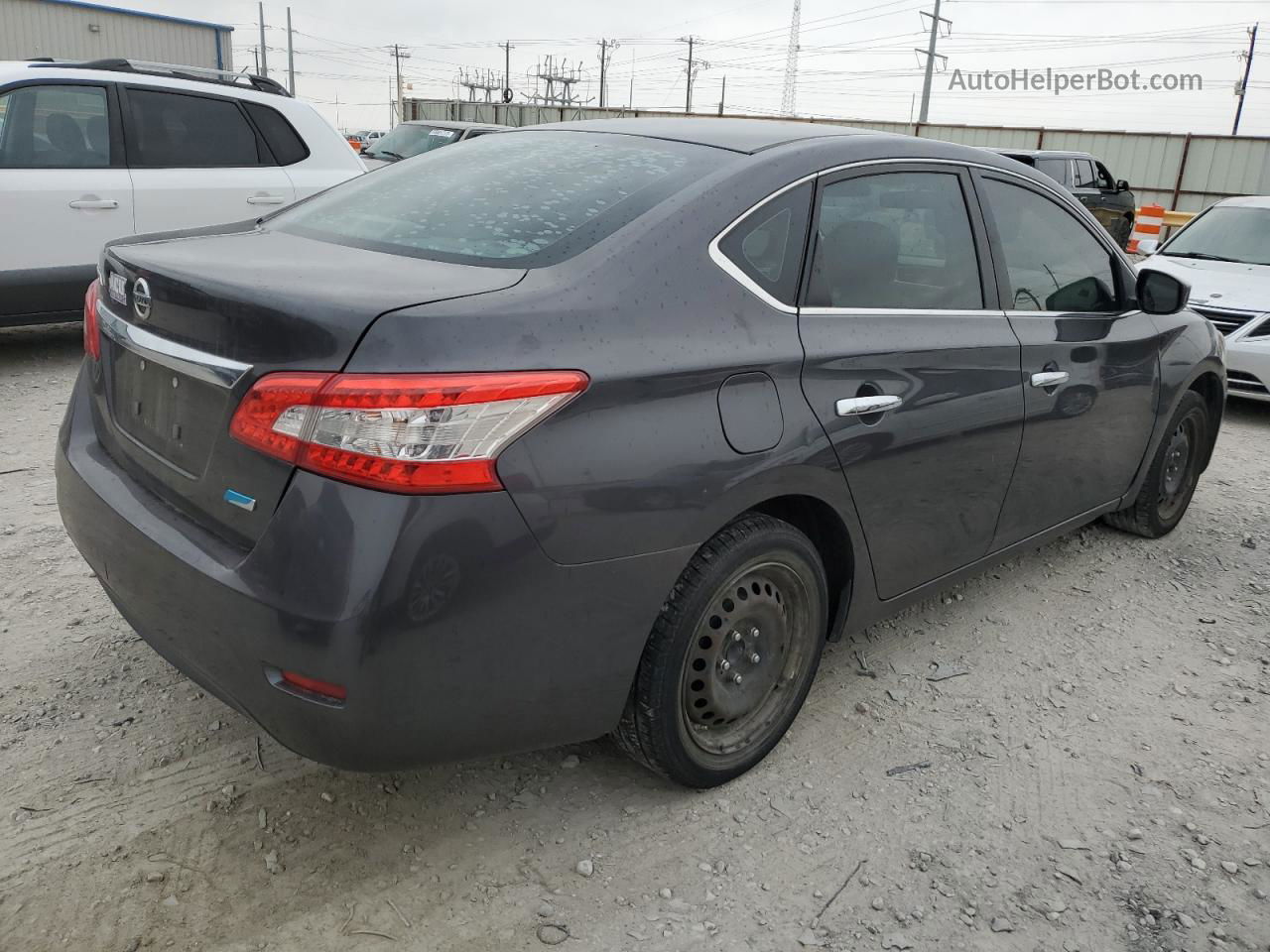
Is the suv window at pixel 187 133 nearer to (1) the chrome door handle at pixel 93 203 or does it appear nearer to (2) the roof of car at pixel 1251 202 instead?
(1) the chrome door handle at pixel 93 203

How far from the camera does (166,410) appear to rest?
2236mm

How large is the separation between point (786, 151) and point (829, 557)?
1.10m

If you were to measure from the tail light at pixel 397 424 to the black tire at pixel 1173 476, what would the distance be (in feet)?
11.2

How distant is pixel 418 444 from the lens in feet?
6.13

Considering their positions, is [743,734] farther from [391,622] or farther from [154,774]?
[154,774]

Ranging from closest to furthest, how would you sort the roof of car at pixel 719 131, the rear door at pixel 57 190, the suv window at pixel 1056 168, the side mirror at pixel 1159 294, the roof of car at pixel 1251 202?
the roof of car at pixel 719 131
the side mirror at pixel 1159 294
the rear door at pixel 57 190
the roof of car at pixel 1251 202
the suv window at pixel 1056 168

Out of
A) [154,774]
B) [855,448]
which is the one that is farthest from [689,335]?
[154,774]

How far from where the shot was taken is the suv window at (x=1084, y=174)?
17156mm

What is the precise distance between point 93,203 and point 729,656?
5.38 meters

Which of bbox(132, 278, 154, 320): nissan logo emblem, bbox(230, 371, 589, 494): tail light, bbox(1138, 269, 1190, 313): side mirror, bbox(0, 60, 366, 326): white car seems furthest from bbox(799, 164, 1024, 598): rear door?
bbox(0, 60, 366, 326): white car

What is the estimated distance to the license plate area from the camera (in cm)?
210

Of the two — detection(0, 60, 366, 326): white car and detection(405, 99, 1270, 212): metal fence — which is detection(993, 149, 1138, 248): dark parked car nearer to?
detection(405, 99, 1270, 212): metal fence

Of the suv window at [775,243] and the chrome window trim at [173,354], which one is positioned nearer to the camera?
the chrome window trim at [173,354]

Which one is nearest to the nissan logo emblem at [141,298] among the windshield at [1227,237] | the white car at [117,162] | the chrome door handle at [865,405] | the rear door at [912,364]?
the rear door at [912,364]
